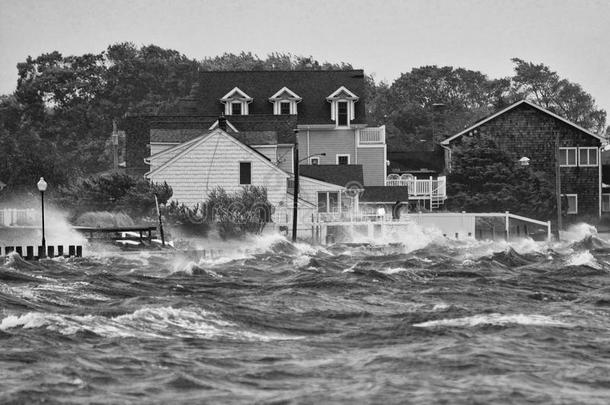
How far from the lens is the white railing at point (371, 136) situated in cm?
8142

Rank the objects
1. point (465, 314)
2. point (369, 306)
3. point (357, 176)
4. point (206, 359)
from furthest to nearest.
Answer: point (357, 176), point (369, 306), point (465, 314), point (206, 359)

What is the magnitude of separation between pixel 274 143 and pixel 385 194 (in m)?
7.16

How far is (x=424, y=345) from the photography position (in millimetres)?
23984

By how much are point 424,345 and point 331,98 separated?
192ft

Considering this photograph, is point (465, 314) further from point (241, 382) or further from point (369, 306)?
point (241, 382)

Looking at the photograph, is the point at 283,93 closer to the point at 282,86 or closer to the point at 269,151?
the point at 282,86

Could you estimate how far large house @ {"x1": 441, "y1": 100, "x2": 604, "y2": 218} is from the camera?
268ft

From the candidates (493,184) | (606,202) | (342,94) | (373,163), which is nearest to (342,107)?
(342,94)

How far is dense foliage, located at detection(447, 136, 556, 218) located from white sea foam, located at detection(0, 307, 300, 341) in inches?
1969

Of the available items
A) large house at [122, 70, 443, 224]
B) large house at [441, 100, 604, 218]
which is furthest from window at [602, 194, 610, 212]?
large house at [122, 70, 443, 224]

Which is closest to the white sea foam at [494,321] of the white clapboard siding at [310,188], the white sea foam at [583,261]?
the white sea foam at [583,261]

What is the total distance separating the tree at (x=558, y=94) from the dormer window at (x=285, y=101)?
51.2 m

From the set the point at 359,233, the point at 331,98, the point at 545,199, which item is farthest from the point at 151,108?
the point at 359,233

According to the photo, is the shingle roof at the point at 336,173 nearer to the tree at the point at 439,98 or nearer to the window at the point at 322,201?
the window at the point at 322,201
